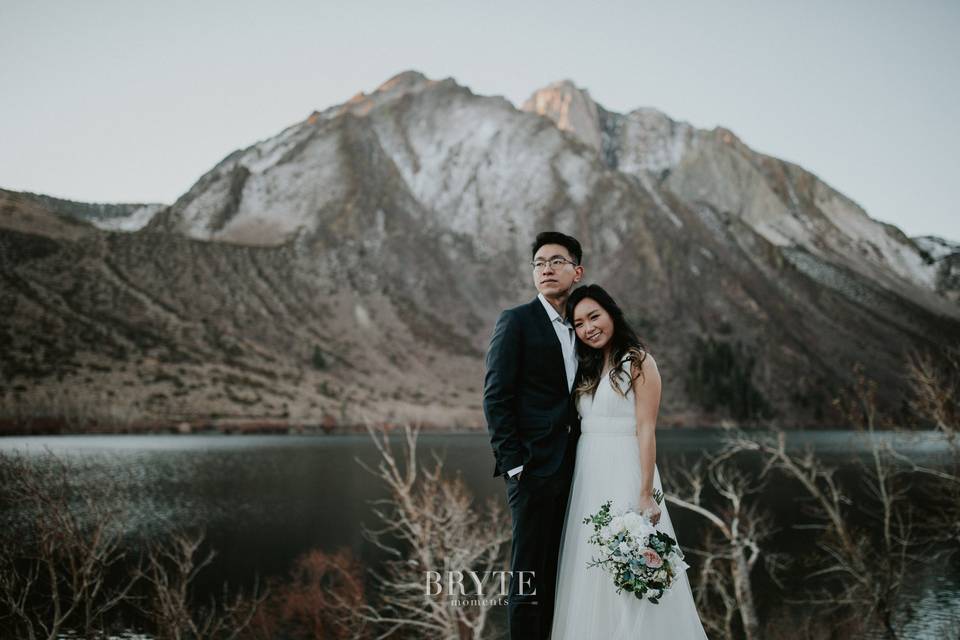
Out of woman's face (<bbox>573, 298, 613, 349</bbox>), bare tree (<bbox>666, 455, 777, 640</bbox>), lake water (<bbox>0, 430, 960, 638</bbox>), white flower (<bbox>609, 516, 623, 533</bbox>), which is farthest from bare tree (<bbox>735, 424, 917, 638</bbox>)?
white flower (<bbox>609, 516, 623, 533</bbox>)

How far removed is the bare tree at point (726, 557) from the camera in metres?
14.1

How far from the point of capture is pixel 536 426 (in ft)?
15.1

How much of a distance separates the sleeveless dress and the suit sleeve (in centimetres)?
49

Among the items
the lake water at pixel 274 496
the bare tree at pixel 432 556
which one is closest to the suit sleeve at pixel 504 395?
the bare tree at pixel 432 556

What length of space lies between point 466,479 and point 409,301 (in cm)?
10615

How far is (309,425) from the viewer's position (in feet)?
307

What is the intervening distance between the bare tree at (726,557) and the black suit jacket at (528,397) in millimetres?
4668

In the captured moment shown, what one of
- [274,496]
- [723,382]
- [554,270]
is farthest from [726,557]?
[723,382]

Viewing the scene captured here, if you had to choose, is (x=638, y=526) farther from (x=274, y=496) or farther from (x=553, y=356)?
(x=274, y=496)

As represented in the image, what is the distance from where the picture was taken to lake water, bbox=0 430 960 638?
28.8 meters

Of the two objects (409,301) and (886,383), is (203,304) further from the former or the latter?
(886,383)

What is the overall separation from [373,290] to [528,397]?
144 metres

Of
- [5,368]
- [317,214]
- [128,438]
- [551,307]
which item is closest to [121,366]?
[5,368]

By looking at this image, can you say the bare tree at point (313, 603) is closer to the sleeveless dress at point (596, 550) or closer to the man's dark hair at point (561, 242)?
the sleeveless dress at point (596, 550)
